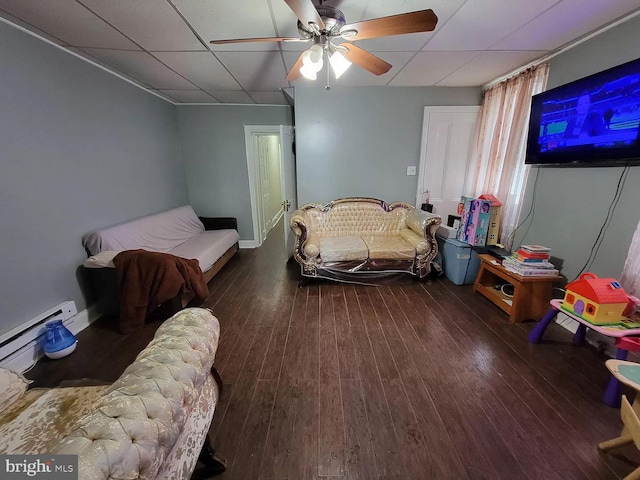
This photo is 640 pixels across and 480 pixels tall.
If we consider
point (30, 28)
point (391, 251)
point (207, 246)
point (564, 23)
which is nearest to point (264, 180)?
point (207, 246)

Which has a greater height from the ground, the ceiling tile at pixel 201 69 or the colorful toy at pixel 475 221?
the ceiling tile at pixel 201 69

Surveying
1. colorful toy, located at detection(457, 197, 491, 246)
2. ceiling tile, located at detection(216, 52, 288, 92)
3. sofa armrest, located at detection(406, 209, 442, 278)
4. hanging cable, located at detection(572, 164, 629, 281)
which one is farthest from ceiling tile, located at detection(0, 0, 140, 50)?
hanging cable, located at detection(572, 164, 629, 281)

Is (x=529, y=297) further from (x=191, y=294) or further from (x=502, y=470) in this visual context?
(x=191, y=294)

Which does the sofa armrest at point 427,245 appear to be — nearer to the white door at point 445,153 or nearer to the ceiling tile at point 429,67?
the white door at point 445,153

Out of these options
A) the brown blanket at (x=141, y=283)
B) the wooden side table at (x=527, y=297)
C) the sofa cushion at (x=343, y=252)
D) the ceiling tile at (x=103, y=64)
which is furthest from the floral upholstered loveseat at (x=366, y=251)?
the ceiling tile at (x=103, y=64)


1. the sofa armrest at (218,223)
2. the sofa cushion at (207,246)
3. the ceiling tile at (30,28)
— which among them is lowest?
the sofa cushion at (207,246)

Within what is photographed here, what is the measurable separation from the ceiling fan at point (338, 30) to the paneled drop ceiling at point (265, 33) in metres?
0.25

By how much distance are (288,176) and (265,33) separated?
182cm

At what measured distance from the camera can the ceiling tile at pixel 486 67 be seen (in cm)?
247

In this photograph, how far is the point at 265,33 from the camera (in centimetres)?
201

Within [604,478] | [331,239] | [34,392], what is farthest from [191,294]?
[604,478]

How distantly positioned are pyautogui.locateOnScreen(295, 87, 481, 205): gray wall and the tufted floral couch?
2.97 meters

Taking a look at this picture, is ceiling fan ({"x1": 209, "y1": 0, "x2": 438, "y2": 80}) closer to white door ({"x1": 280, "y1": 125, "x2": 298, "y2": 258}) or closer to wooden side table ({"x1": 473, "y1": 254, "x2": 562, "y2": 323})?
white door ({"x1": 280, "y1": 125, "x2": 298, "y2": 258})

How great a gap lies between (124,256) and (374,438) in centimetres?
239
